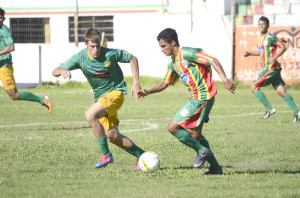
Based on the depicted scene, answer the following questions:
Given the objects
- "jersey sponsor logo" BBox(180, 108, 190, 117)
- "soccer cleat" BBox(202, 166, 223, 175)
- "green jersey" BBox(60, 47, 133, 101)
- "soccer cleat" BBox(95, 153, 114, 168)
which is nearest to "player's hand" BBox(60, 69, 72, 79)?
"green jersey" BBox(60, 47, 133, 101)

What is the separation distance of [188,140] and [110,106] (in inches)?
43.8

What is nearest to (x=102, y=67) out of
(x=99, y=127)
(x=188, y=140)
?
(x=99, y=127)

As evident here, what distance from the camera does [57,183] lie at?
601 centimetres

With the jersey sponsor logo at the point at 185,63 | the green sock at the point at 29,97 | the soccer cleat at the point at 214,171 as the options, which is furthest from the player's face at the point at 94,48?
the green sock at the point at 29,97

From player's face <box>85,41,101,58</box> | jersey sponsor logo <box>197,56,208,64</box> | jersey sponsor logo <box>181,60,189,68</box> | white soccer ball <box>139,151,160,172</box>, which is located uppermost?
player's face <box>85,41,101,58</box>

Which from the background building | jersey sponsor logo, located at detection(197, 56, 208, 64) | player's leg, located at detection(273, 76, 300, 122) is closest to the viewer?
jersey sponsor logo, located at detection(197, 56, 208, 64)

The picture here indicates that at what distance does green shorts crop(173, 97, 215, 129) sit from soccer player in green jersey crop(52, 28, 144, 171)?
702mm

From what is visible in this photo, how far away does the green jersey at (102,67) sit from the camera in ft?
23.4

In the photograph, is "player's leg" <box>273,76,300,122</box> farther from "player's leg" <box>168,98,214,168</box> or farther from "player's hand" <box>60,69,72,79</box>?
"player's hand" <box>60,69,72,79</box>

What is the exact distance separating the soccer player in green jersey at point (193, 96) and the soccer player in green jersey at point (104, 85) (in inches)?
24.2

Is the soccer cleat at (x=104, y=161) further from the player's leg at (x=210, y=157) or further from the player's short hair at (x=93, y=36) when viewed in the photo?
the player's short hair at (x=93, y=36)

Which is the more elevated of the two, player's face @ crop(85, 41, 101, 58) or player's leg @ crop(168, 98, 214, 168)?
player's face @ crop(85, 41, 101, 58)

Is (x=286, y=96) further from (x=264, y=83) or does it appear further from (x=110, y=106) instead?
(x=110, y=106)

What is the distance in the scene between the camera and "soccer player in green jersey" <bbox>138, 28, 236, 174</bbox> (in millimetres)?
6500
